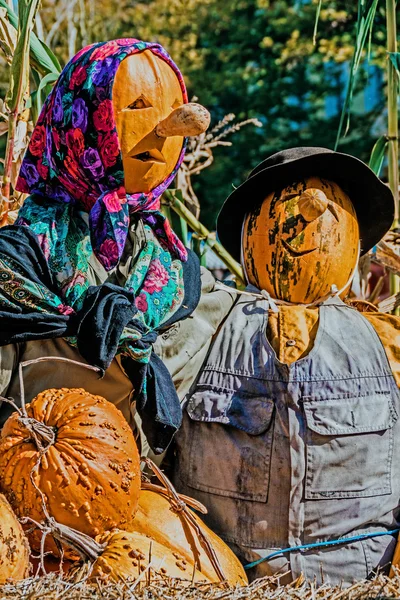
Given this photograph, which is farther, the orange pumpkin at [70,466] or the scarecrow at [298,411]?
the scarecrow at [298,411]

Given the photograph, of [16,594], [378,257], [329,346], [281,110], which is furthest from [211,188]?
[16,594]

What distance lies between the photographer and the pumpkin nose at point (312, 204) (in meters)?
2.52

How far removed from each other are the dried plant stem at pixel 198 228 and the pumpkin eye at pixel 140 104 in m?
0.96

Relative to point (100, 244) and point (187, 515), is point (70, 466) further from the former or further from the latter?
A: point (100, 244)

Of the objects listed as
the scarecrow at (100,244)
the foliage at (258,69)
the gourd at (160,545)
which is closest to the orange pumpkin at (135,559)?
the gourd at (160,545)

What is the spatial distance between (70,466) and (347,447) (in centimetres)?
82

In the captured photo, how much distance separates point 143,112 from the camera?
2.32 metres

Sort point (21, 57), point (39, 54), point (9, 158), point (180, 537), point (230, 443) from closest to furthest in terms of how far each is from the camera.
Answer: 1. point (180, 537)
2. point (230, 443)
3. point (21, 57)
4. point (9, 158)
5. point (39, 54)

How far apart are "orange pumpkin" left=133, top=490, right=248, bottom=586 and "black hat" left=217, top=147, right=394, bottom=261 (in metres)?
1.04

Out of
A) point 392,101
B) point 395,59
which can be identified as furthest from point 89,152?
point 392,101

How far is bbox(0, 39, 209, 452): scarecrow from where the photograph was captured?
216 centimetres

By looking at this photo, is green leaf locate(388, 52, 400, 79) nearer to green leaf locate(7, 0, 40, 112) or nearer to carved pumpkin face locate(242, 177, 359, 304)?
carved pumpkin face locate(242, 177, 359, 304)

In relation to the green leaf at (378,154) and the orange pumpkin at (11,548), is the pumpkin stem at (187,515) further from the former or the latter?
the green leaf at (378,154)

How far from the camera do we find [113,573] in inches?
73.0
